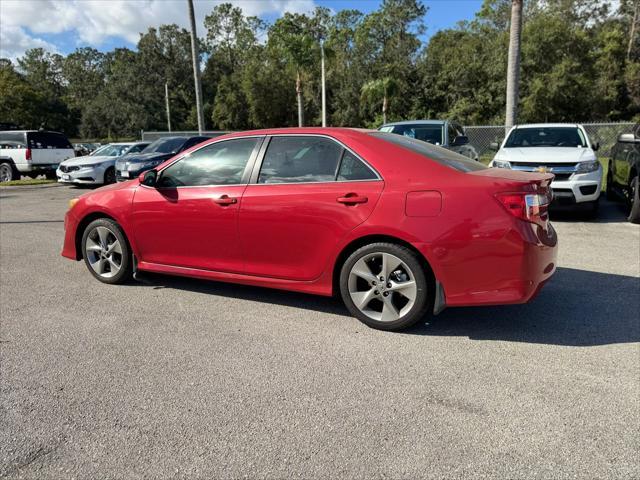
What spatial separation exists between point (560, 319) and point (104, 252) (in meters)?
4.53

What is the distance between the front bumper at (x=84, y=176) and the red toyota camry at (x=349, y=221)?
11023mm

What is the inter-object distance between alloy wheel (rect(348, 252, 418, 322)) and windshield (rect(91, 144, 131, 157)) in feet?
47.9

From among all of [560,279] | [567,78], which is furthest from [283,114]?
[560,279]

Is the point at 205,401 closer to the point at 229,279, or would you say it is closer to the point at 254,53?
the point at 229,279

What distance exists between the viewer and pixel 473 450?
8.00 ft

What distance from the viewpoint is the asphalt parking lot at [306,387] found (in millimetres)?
2381

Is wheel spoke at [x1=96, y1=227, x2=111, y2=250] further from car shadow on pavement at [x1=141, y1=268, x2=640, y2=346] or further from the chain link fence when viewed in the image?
the chain link fence

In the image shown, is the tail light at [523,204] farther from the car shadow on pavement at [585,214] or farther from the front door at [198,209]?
the car shadow on pavement at [585,214]

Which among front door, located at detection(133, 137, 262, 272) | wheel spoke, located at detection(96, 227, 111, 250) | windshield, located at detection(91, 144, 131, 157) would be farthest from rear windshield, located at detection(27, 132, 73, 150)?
front door, located at detection(133, 137, 262, 272)

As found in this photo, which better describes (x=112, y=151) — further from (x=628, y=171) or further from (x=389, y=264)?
(x=389, y=264)

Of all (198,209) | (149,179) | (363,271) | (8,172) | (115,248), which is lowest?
(363,271)

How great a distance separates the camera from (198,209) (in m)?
4.54

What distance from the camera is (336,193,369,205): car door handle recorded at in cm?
385

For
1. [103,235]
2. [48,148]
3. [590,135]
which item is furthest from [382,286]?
[590,135]
